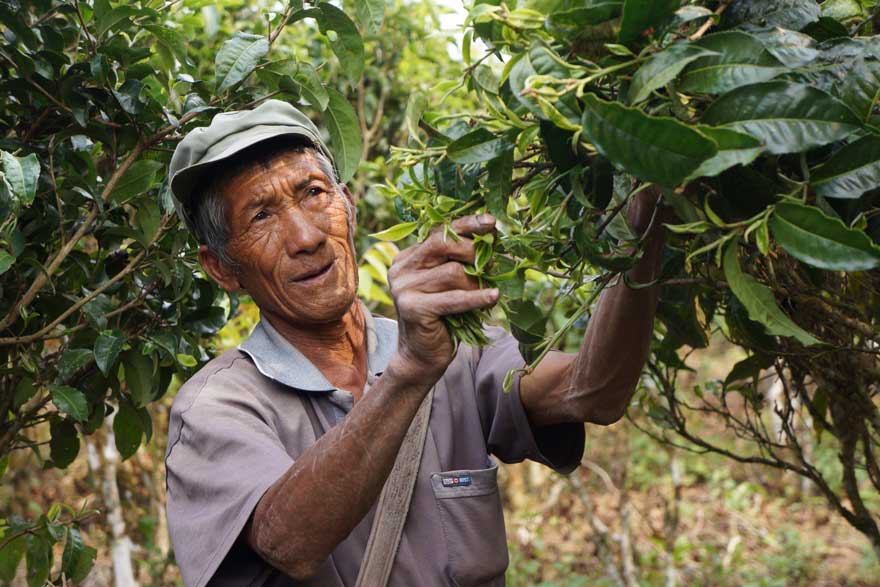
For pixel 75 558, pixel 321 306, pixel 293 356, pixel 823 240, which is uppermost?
pixel 823 240

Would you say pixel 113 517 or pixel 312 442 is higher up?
pixel 312 442

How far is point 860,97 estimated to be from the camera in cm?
97

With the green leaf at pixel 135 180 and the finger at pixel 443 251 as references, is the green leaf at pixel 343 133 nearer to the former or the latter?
the green leaf at pixel 135 180

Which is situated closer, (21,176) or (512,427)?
(21,176)

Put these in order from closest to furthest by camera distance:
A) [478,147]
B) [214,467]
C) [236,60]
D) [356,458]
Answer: [478,147], [356,458], [214,467], [236,60]

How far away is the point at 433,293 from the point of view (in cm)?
130

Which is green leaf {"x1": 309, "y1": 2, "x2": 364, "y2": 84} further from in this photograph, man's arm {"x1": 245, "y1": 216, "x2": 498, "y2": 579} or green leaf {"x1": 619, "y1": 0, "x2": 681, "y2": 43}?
green leaf {"x1": 619, "y1": 0, "x2": 681, "y2": 43}

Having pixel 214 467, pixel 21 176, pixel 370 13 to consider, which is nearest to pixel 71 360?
pixel 21 176

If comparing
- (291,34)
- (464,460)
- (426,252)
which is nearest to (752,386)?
(464,460)

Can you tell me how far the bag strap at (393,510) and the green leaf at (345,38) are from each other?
72 centimetres

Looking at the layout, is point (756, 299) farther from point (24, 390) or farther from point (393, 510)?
point (24, 390)

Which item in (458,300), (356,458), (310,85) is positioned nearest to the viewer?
(458,300)

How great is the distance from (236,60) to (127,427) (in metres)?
0.98

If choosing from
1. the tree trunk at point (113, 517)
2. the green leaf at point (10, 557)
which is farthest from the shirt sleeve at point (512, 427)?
the tree trunk at point (113, 517)
